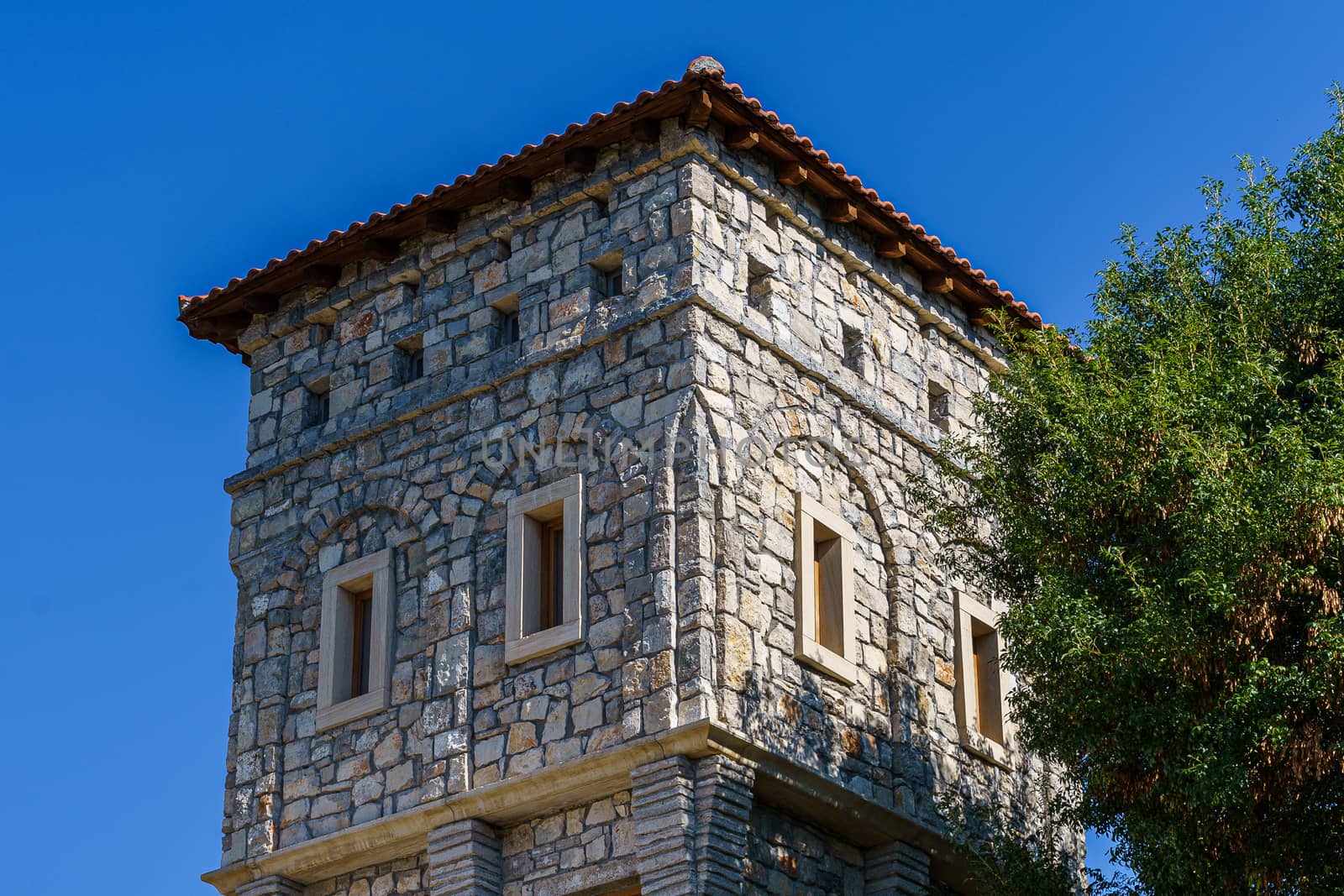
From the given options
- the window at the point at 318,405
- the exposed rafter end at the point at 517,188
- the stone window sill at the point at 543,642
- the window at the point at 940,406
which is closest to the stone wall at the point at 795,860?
the stone window sill at the point at 543,642

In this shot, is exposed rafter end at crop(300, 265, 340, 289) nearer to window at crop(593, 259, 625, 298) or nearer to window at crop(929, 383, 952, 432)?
window at crop(593, 259, 625, 298)

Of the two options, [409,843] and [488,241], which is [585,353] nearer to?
[488,241]

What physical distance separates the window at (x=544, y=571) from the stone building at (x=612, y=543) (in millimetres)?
41

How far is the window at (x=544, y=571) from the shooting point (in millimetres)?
18797

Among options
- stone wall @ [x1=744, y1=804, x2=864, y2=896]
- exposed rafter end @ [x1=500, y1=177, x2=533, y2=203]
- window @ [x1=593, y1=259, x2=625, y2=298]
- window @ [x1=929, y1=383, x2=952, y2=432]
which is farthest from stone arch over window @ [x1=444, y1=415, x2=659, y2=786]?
window @ [x1=929, y1=383, x2=952, y2=432]

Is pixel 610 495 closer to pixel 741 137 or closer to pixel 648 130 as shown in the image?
pixel 648 130

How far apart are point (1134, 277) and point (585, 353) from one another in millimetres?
5142

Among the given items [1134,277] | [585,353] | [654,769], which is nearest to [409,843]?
[654,769]

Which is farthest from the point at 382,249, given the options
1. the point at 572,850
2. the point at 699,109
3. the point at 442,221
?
the point at 572,850

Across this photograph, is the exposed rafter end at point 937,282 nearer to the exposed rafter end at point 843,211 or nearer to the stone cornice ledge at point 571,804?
the exposed rafter end at point 843,211

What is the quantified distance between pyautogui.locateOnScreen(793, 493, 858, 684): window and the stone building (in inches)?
1.4

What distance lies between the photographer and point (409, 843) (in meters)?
19.2

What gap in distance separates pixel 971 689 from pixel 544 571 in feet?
15.4

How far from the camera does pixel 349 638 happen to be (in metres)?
20.7
